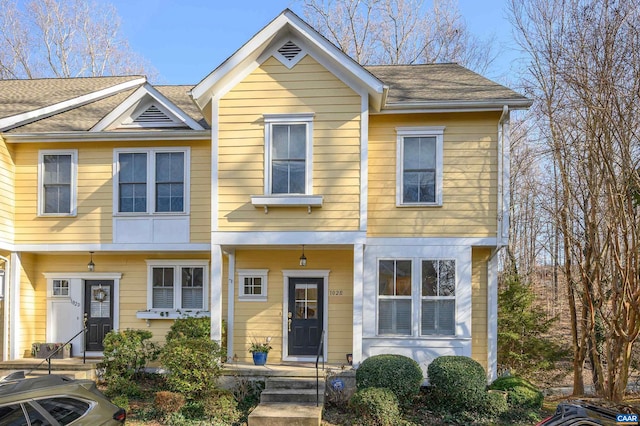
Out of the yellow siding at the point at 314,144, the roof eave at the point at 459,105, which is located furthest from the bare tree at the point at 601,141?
Result: the yellow siding at the point at 314,144

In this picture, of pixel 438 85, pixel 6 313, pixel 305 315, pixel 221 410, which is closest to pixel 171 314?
pixel 305 315

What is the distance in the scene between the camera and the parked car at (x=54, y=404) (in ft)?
19.1

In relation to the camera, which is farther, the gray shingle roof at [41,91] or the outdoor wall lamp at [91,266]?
the gray shingle roof at [41,91]

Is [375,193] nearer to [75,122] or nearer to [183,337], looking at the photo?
[183,337]

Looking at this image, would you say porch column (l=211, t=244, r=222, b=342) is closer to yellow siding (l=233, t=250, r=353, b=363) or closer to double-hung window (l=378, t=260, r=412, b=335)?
yellow siding (l=233, t=250, r=353, b=363)

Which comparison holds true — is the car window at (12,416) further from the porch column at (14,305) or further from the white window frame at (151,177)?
the porch column at (14,305)

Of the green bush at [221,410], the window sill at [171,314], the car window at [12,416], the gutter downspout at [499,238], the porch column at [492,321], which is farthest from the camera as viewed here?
the window sill at [171,314]

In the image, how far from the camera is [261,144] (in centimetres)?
1177

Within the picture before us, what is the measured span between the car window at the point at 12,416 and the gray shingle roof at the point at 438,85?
915cm

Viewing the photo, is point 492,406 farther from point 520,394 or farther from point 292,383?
point 292,383

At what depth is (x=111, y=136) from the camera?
13070mm

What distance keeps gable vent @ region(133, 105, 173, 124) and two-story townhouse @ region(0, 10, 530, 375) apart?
0.17ft

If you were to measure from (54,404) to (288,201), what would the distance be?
6298 mm

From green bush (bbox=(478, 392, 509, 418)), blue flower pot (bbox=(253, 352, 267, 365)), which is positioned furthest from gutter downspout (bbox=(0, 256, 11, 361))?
green bush (bbox=(478, 392, 509, 418))
